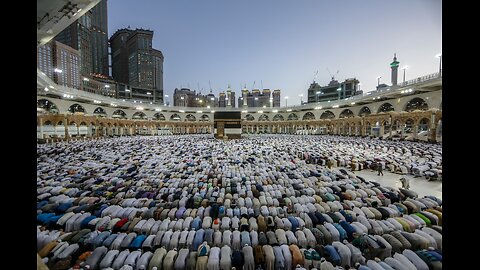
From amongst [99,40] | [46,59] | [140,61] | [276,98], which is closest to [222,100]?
[276,98]

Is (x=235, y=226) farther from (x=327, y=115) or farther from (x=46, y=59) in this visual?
(x=46, y=59)

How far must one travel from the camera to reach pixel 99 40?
424ft

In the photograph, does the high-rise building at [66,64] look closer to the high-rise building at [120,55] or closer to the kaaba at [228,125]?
the high-rise building at [120,55]

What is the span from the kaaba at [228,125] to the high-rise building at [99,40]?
134 metres

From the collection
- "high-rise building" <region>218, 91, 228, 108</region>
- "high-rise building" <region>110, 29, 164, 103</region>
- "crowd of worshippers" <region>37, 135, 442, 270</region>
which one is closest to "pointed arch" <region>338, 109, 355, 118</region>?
"crowd of worshippers" <region>37, 135, 442, 270</region>

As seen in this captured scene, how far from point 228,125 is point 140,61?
10851 centimetres

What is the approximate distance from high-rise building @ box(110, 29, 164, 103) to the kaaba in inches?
3500

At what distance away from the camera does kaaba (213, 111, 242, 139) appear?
31.0m

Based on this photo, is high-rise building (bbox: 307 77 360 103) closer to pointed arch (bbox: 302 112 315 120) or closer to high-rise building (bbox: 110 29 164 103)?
pointed arch (bbox: 302 112 315 120)

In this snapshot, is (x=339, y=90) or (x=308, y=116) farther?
(x=339, y=90)

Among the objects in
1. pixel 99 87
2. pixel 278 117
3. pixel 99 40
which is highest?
pixel 99 40
